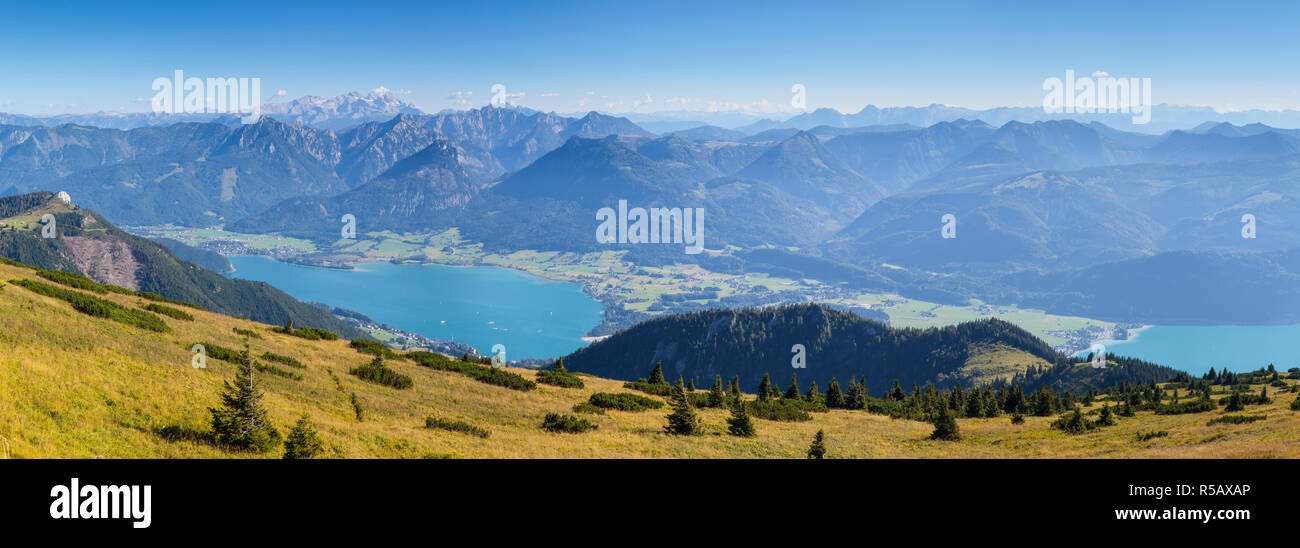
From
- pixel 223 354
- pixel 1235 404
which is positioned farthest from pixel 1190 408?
pixel 223 354

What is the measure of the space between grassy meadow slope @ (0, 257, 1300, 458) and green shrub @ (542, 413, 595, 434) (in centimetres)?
80

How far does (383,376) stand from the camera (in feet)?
132

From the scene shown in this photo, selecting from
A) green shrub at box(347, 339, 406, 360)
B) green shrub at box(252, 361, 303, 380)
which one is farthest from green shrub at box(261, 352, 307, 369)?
green shrub at box(347, 339, 406, 360)

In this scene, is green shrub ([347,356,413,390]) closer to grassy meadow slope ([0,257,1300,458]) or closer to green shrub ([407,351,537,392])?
grassy meadow slope ([0,257,1300,458])

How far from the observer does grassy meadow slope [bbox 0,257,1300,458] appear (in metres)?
19.9

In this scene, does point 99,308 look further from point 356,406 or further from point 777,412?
point 777,412

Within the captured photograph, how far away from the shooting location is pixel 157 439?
19.9 m

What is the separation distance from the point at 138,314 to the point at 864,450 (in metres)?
46.2

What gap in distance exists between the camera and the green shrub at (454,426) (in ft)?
95.3

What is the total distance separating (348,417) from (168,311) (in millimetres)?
27998
